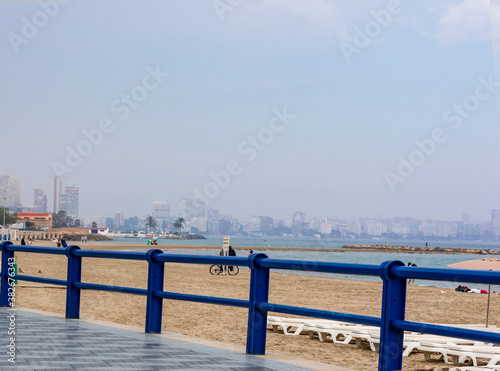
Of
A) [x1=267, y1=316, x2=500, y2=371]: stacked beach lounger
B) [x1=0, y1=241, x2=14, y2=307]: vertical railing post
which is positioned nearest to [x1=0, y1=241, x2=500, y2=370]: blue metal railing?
[x1=0, y1=241, x2=14, y2=307]: vertical railing post

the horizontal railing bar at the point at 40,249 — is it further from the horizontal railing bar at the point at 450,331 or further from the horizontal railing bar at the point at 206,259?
the horizontal railing bar at the point at 450,331

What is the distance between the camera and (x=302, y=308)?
5.80 meters

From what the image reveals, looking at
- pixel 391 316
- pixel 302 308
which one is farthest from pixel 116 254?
pixel 391 316

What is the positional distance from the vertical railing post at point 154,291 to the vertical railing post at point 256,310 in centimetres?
148

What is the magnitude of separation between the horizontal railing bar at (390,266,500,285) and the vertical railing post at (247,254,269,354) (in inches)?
61.6

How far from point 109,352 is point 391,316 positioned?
2583mm

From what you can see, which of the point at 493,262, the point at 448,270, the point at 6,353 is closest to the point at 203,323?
the point at 493,262

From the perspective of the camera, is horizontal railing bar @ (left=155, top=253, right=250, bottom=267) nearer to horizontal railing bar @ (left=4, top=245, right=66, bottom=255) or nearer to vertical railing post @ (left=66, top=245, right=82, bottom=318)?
vertical railing post @ (left=66, top=245, right=82, bottom=318)

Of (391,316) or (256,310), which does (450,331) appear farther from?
(256,310)

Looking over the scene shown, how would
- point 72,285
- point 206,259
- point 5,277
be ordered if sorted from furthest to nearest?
point 5,277, point 72,285, point 206,259

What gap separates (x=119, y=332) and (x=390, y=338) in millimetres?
3507

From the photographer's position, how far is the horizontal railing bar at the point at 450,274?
A: 4.28m

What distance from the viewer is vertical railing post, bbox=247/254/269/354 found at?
6.12m
